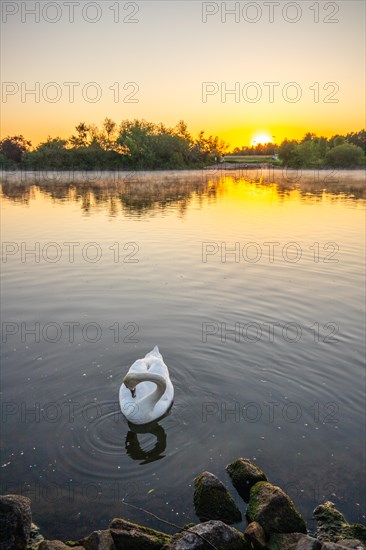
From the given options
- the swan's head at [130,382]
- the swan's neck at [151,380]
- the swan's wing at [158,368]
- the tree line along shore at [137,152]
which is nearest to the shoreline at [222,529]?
the swan's neck at [151,380]

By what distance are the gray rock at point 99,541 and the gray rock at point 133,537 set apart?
4.2 inches

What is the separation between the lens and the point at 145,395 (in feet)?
30.8

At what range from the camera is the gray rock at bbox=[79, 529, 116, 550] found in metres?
6.02

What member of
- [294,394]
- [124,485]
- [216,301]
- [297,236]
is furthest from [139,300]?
[297,236]

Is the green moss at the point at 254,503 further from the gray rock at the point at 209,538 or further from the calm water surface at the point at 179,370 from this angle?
the gray rock at the point at 209,538

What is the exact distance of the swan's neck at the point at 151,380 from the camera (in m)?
8.97

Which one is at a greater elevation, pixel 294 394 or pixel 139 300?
pixel 139 300

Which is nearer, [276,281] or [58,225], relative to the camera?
[276,281]

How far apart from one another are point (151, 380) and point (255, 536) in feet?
11.6

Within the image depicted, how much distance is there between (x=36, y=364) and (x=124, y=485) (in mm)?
4954

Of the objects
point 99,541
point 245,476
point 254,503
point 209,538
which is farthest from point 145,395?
point 209,538

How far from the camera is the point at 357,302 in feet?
51.9

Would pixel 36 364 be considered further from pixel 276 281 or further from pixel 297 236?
pixel 297 236

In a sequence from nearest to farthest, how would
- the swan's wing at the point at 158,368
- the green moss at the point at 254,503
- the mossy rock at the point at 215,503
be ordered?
1. the green moss at the point at 254,503
2. the mossy rock at the point at 215,503
3. the swan's wing at the point at 158,368
